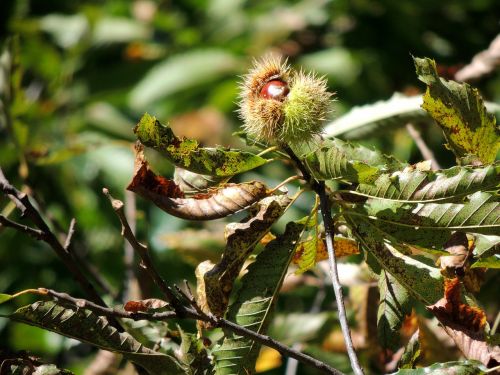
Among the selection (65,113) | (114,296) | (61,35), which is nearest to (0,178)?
(114,296)

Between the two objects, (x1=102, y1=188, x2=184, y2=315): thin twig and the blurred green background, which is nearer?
(x1=102, y1=188, x2=184, y2=315): thin twig

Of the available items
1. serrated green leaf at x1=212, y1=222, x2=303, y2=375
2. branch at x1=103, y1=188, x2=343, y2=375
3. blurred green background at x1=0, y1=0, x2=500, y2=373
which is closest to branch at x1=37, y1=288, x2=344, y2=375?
branch at x1=103, y1=188, x2=343, y2=375

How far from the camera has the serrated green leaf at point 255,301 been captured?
1188 millimetres

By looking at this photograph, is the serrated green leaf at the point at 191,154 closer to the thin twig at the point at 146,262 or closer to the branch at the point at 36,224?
the thin twig at the point at 146,262

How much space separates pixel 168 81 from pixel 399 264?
7.77 ft

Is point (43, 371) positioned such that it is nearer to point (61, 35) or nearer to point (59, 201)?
point (59, 201)

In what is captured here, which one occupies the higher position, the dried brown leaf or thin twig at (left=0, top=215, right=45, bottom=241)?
thin twig at (left=0, top=215, right=45, bottom=241)

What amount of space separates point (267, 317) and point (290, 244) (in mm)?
115

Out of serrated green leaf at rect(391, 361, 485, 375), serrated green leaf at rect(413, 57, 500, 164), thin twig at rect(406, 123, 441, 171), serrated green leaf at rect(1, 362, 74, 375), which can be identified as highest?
thin twig at rect(406, 123, 441, 171)

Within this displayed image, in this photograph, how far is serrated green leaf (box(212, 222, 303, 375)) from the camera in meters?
1.19

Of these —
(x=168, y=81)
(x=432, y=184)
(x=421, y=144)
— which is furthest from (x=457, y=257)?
(x=168, y=81)

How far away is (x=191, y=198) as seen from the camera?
3.83 feet

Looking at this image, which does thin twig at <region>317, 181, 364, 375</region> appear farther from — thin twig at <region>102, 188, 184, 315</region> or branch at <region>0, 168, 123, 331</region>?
branch at <region>0, 168, 123, 331</region>

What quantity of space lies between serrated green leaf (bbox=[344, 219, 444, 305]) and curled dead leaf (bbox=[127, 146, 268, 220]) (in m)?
0.16
